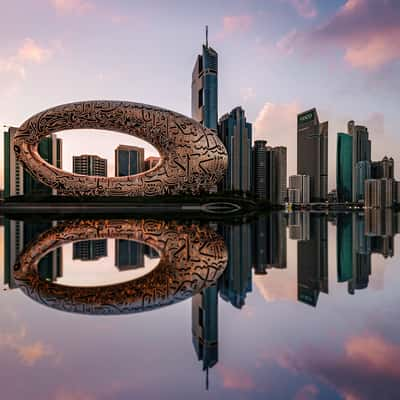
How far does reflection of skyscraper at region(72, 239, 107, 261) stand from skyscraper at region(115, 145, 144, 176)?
1328 inches

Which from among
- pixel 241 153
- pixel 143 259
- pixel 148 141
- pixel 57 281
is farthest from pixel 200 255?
pixel 241 153

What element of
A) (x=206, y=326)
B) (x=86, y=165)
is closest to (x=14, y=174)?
(x=86, y=165)

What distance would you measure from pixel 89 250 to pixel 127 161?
3607cm

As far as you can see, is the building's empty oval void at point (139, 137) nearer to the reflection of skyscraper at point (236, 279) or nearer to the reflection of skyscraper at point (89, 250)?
the reflection of skyscraper at point (89, 250)

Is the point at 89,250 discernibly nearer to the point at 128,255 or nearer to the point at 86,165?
the point at 128,255

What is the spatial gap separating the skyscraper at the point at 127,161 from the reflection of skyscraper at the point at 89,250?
3373cm

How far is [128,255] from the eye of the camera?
12.3ft

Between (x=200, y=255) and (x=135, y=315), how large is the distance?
68.5 inches

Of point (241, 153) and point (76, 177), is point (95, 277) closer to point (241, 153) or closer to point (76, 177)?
point (76, 177)

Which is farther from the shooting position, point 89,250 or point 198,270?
point 89,250

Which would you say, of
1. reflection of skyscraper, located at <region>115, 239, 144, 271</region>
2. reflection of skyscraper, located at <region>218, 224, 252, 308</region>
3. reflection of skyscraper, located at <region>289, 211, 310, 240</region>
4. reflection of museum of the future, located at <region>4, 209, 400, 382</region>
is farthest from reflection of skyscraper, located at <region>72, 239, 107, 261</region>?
reflection of skyscraper, located at <region>289, 211, 310, 240</region>

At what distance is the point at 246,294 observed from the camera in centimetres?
235

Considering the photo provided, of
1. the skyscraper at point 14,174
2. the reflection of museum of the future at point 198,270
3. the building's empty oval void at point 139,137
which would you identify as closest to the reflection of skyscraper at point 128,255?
the reflection of museum of the future at point 198,270

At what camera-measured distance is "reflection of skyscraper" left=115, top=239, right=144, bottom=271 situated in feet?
10.6
